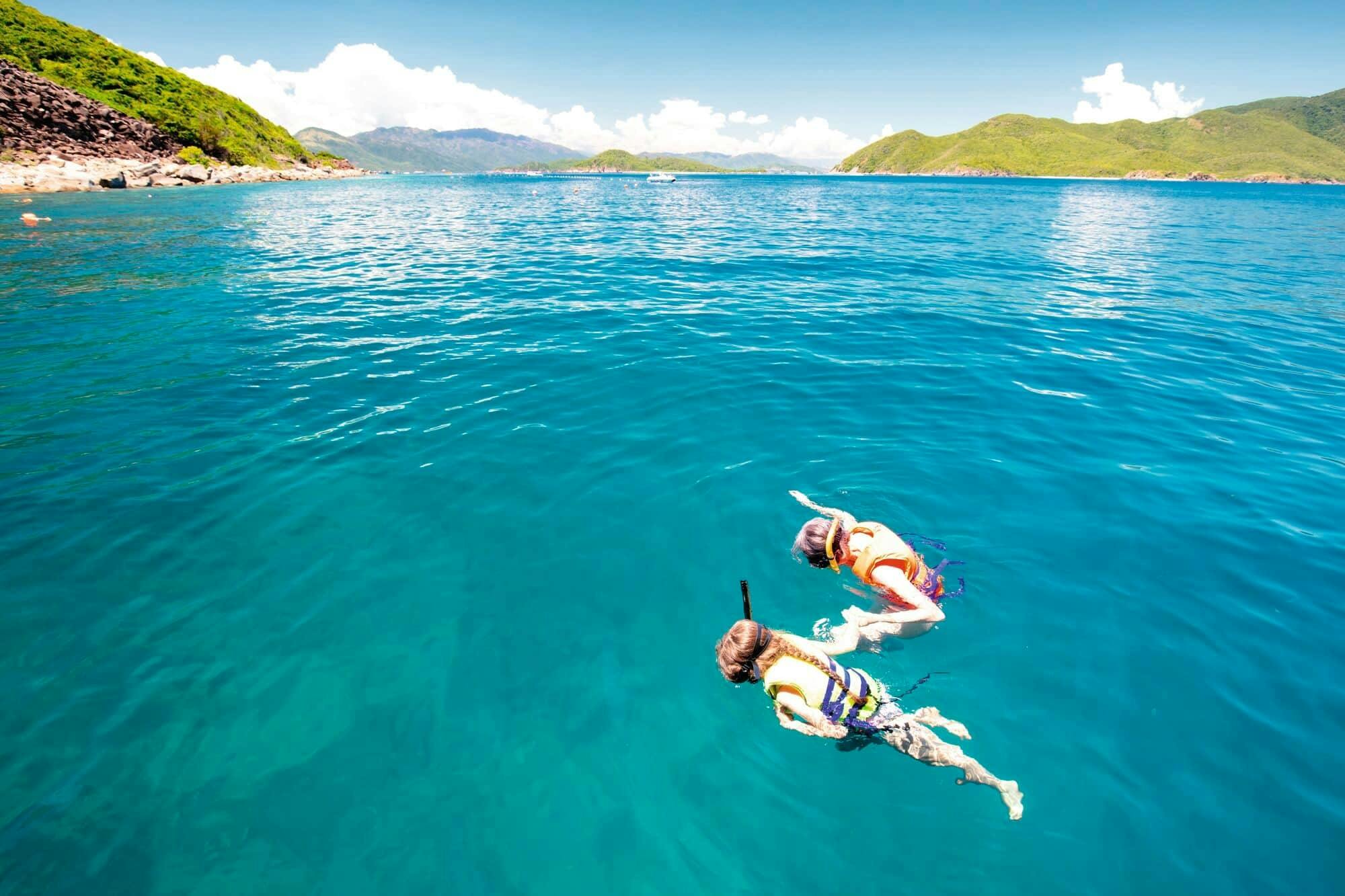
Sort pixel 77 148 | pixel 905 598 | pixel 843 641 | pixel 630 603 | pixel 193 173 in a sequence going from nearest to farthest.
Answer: pixel 843 641 → pixel 905 598 → pixel 630 603 → pixel 77 148 → pixel 193 173

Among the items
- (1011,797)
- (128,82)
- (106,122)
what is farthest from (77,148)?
(1011,797)

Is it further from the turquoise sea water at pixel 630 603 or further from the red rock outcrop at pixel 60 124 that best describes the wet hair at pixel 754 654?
the red rock outcrop at pixel 60 124

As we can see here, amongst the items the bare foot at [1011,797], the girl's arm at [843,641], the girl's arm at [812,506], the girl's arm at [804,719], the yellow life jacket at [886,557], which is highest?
the yellow life jacket at [886,557]

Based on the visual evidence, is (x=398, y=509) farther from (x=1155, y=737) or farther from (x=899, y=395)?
(x=899, y=395)

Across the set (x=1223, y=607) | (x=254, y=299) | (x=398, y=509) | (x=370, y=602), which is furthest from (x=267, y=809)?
(x=254, y=299)

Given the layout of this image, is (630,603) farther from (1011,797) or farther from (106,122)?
(106,122)

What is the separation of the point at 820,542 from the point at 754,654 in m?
1.74

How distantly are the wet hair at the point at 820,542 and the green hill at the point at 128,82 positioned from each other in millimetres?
121147

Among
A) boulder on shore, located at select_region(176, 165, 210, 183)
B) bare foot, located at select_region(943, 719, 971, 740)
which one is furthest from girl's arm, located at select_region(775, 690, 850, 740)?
boulder on shore, located at select_region(176, 165, 210, 183)

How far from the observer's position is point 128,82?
292 feet

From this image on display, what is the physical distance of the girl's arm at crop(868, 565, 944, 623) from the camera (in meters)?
5.16

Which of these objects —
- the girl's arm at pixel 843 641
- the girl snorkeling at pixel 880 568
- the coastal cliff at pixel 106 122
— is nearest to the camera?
the girl's arm at pixel 843 641

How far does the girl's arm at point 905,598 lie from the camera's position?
5.16 metres

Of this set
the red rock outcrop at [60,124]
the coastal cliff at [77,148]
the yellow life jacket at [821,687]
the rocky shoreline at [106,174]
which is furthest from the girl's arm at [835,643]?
the red rock outcrop at [60,124]
